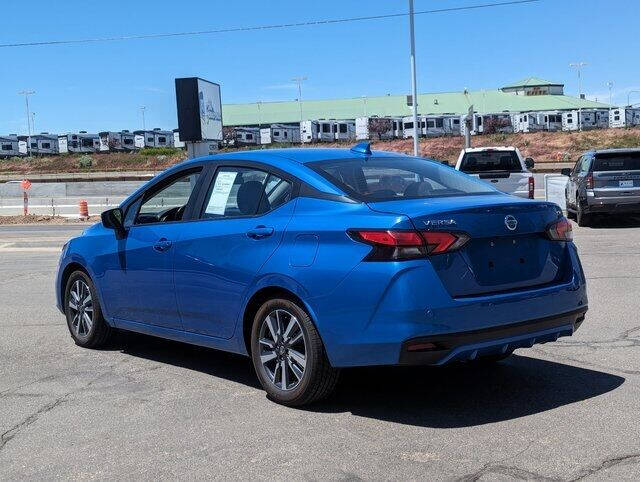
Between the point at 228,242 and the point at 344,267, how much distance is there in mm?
1137

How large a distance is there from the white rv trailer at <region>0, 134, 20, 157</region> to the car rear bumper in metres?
108

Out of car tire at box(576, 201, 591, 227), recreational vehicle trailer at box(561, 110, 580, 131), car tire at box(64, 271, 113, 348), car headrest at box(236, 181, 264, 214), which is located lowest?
car tire at box(576, 201, 591, 227)

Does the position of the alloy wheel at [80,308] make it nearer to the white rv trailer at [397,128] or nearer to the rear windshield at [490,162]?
the rear windshield at [490,162]

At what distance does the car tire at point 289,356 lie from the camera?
4996mm

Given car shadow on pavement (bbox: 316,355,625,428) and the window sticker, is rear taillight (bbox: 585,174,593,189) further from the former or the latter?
the window sticker

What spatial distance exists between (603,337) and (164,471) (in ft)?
14.5

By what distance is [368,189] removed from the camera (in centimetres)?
530

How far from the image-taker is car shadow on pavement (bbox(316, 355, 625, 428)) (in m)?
5.04

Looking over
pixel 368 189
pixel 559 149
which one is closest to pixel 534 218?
pixel 368 189

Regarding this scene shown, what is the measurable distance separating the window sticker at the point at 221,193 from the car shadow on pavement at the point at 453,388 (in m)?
1.32

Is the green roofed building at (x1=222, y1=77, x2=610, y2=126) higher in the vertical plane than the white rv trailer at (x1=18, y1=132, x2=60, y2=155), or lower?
higher

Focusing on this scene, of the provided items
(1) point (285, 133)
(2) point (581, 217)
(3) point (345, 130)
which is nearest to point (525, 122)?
(3) point (345, 130)

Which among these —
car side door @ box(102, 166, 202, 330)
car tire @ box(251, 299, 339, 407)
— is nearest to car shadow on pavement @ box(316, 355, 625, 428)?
car tire @ box(251, 299, 339, 407)

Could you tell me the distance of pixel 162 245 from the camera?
6141mm
